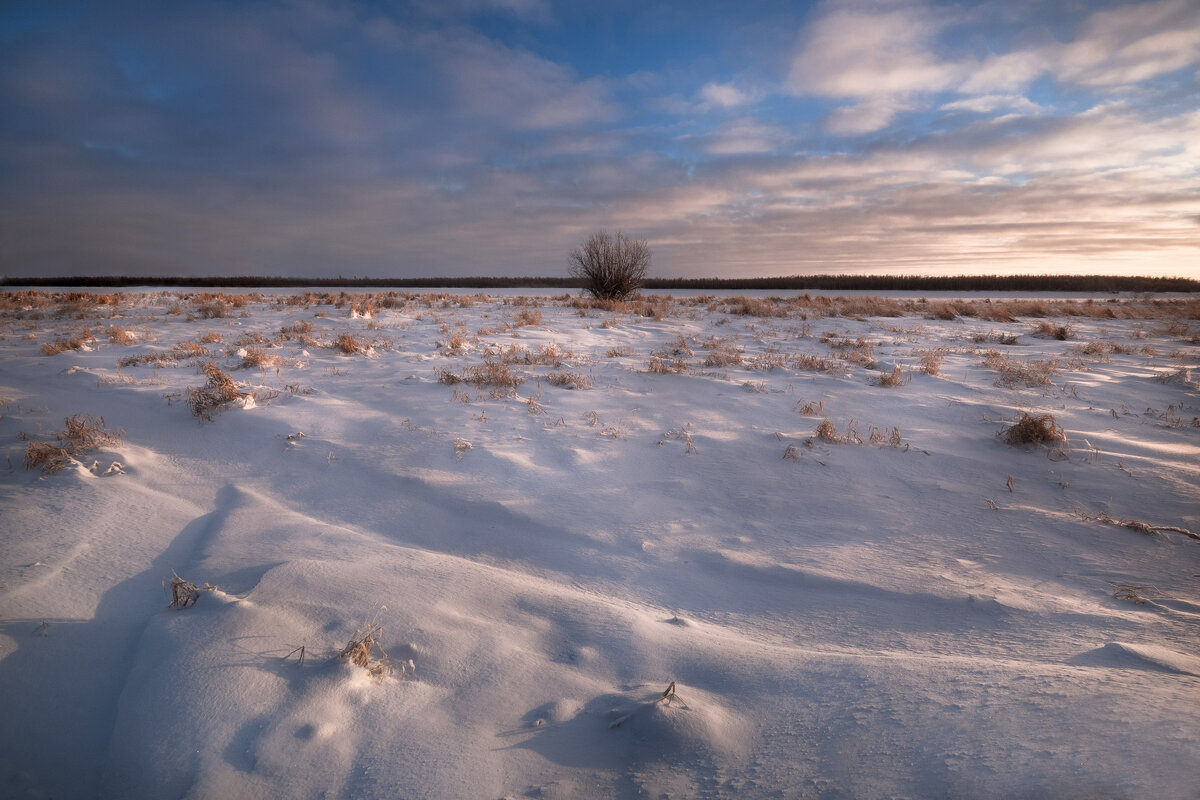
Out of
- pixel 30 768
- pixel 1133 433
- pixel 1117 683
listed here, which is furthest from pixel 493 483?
pixel 1133 433

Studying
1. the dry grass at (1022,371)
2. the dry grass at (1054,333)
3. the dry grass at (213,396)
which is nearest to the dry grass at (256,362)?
the dry grass at (213,396)

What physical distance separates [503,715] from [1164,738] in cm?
222

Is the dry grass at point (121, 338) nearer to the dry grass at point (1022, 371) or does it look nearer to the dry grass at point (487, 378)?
the dry grass at point (487, 378)

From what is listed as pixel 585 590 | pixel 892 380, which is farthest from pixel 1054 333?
pixel 585 590

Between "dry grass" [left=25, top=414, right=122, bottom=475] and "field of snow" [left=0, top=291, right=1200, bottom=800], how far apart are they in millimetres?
30

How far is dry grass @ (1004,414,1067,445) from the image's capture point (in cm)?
473

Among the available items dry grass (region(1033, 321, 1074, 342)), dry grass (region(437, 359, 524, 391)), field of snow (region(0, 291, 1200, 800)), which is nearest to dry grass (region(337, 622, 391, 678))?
field of snow (region(0, 291, 1200, 800))

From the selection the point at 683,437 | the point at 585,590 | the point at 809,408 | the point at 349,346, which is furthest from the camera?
the point at 349,346

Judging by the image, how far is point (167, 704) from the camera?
1993 millimetres

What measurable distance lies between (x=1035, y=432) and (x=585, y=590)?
14.7 ft

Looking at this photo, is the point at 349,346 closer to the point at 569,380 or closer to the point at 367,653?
the point at 569,380

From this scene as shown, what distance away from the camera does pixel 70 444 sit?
407cm

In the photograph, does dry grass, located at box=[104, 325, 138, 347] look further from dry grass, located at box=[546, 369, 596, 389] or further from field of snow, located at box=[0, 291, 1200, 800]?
dry grass, located at box=[546, 369, 596, 389]

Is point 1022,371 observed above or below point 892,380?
above
